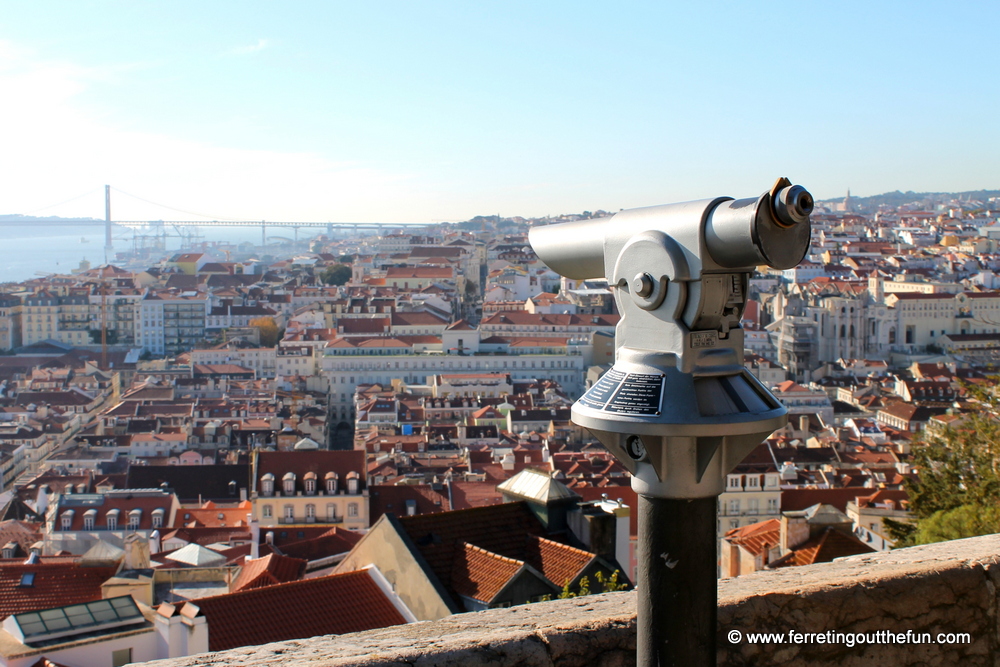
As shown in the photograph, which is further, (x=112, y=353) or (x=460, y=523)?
(x=112, y=353)

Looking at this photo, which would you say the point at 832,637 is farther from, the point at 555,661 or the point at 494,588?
the point at 494,588

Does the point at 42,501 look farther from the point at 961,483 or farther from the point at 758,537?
the point at 961,483

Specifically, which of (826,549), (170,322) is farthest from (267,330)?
(826,549)

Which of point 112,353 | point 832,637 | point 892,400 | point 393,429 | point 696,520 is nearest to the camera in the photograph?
point 696,520

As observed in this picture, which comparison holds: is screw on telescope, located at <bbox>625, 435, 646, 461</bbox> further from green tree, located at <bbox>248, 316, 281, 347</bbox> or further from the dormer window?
green tree, located at <bbox>248, 316, 281, 347</bbox>

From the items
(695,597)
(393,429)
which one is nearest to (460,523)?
(695,597)

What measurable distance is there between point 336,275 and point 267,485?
45.7 metres

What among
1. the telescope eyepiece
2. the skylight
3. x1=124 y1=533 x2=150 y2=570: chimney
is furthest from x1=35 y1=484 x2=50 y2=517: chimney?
the telescope eyepiece

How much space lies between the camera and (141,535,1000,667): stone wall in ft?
5.98

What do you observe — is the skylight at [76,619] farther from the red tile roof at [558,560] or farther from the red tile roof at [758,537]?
the red tile roof at [758,537]

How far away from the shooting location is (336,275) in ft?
212

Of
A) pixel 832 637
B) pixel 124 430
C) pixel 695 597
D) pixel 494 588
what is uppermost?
pixel 695 597

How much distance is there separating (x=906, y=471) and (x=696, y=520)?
2261 centimetres

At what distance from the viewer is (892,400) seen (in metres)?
34.4
